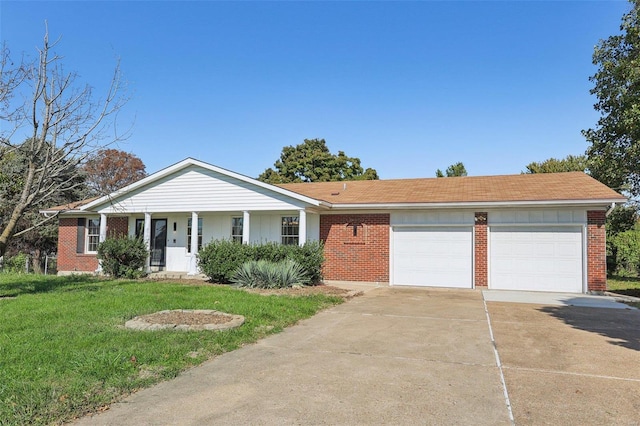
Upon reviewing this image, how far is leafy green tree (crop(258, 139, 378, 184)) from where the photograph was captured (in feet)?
120

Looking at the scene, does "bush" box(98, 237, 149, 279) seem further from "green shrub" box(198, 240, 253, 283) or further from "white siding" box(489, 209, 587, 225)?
"white siding" box(489, 209, 587, 225)

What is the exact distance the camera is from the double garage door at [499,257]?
42.4 ft

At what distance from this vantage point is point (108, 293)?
33.5 feet

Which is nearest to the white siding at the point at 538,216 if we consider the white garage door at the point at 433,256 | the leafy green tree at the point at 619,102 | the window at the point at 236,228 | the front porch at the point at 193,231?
the white garage door at the point at 433,256

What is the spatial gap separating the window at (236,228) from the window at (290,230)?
5.80 ft

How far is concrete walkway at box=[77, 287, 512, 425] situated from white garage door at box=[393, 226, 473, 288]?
22.0 ft

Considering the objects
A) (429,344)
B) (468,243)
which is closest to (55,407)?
(429,344)

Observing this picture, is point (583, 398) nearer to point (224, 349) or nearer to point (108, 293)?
point (224, 349)

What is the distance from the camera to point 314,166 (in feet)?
121

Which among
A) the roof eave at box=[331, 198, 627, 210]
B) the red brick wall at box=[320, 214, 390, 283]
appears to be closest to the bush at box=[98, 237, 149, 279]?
the red brick wall at box=[320, 214, 390, 283]

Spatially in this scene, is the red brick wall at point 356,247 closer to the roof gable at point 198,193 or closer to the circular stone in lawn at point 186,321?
the roof gable at point 198,193

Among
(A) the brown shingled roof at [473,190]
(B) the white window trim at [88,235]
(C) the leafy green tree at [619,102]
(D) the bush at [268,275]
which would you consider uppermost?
(C) the leafy green tree at [619,102]

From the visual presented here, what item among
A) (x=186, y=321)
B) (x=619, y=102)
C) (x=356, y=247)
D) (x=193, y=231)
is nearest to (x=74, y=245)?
(x=193, y=231)

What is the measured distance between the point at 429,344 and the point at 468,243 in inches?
325
